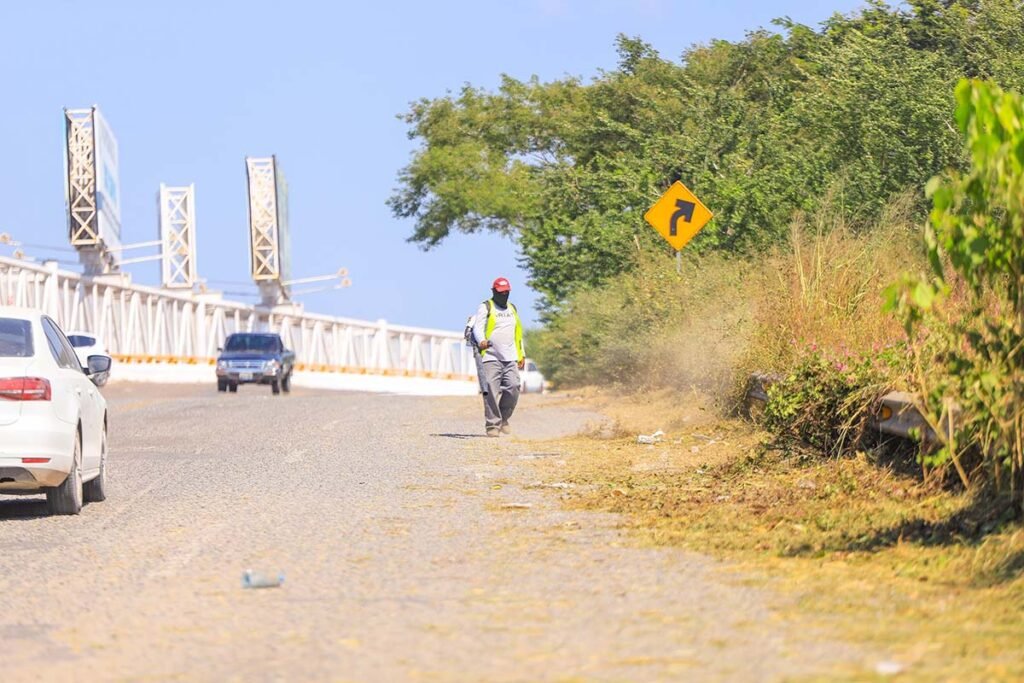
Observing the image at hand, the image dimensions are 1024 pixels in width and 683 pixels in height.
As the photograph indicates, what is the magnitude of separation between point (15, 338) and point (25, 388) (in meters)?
0.51

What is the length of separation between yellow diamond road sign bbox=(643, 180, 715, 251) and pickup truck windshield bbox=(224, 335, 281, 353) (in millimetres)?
27115

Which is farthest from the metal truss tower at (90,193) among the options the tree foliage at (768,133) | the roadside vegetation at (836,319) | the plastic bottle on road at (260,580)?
the plastic bottle on road at (260,580)

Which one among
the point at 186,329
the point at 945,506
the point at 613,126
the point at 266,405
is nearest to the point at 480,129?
the point at 613,126

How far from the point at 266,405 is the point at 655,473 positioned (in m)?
17.6

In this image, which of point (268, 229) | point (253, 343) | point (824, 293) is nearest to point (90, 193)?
point (268, 229)

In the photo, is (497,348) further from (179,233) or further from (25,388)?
(179,233)

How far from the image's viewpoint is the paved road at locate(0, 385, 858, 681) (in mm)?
6297

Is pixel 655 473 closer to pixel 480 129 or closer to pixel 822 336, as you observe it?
pixel 822 336

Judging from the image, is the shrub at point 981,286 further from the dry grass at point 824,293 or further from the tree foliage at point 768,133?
the tree foliage at point 768,133

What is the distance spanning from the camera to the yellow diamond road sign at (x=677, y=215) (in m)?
22.8

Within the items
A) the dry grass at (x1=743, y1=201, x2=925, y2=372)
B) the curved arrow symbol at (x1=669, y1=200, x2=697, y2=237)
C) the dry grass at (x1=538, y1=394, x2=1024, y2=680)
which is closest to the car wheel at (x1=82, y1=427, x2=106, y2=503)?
the dry grass at (x1=538, y1=394, x2=1024, y2=680)

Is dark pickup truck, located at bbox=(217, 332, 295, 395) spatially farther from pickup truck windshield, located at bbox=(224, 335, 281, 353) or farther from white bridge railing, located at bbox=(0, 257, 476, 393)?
white bridge railing, located at bbox=(0, 257, 476, 393)

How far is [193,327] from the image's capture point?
98.7 m

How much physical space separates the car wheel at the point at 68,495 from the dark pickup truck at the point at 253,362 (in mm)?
35493
